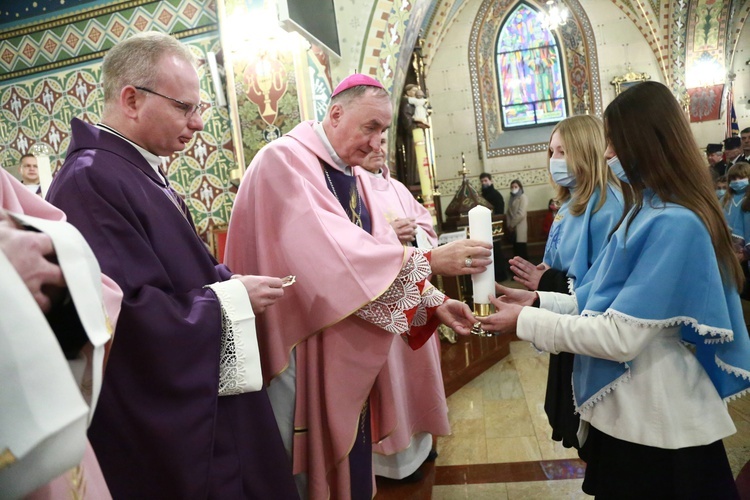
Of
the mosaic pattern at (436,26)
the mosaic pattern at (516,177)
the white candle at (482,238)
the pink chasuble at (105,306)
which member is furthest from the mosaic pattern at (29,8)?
the mosaic pattern at (516,177)

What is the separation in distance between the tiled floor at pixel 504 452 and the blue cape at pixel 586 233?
3.66 feet

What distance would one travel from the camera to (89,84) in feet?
15.4

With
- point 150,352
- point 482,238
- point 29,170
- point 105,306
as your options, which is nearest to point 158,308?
point 150,352

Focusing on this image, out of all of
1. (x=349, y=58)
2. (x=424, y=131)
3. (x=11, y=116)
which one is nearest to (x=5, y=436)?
(x=349, y=58)

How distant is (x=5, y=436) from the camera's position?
592mm

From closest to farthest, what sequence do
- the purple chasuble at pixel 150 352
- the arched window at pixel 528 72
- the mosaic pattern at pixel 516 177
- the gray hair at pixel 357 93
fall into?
the purple chasuble at pixel 150 352, the gray hair at pixel 357 93, the mosaic pattern at pixel 516 177, the arched window at pixel 528 72

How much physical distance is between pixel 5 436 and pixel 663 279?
1.39m

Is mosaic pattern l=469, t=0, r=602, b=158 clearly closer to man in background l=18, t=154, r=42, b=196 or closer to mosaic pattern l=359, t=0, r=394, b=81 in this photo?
mosaic pattern l=359, t=0, r=394, b=81

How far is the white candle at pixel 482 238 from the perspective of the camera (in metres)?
1.71


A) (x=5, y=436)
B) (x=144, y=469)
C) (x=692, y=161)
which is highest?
(x=692, y=161)

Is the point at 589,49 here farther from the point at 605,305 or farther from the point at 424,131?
the point at 605,305

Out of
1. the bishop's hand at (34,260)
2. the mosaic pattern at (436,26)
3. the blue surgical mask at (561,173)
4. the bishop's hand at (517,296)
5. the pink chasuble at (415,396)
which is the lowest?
the pink chasuble at (415,396)

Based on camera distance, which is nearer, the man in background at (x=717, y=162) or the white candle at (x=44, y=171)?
the white candle at (x=44, y=171)

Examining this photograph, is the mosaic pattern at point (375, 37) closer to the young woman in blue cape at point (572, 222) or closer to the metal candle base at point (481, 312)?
the young woman in blue cape at point (572, 222)
